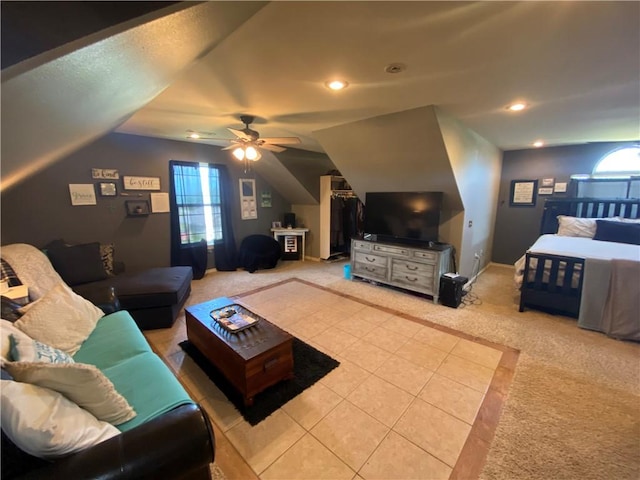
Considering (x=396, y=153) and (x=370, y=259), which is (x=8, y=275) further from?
(x=396, y=153)

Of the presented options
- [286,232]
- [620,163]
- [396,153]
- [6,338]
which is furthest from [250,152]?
[620,163]

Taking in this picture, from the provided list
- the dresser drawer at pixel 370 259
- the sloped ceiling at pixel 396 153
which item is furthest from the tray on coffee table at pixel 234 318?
the sloped ceiling at pixel 396 153

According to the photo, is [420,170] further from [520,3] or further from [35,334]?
[35,334]

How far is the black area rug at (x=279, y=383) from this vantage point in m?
1.81

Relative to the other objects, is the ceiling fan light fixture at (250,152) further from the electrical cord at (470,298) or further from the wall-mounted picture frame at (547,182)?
the wall-mounted picture frame at (547,182)

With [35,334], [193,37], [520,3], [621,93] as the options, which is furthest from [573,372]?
[35,334]

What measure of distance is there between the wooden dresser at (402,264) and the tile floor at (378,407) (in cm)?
80

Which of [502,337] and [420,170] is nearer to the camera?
[502,337]

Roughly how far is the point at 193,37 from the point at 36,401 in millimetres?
1582

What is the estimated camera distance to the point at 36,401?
3.01ft

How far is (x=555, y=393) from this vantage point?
1.94m

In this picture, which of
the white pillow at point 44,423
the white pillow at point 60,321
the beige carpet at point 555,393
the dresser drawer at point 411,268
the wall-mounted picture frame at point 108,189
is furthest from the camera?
the wall-mounted picture frame at point 108,189

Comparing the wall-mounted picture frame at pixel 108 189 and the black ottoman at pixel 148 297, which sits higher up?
the wall-mounted picture frame at pixel 108 189

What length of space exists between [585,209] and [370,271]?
11.9ft
